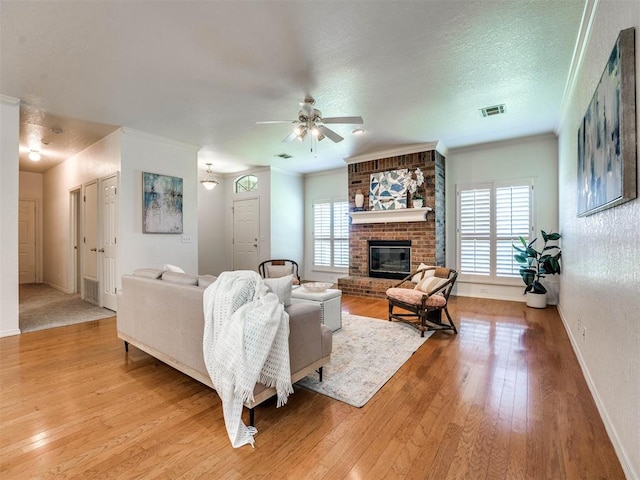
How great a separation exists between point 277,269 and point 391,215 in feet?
7.89

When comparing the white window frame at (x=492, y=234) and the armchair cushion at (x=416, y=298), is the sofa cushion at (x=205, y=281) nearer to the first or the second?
the armchair cushion at (x=416, y=298)

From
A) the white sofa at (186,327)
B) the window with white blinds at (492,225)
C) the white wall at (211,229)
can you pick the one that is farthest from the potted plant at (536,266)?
the white wall at (211,229)

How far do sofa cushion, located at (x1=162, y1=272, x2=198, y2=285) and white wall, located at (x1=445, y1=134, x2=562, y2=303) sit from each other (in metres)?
4.90

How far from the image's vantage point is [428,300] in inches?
141

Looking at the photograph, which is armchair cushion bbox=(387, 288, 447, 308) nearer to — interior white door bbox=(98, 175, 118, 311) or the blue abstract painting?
the blue abstract painting

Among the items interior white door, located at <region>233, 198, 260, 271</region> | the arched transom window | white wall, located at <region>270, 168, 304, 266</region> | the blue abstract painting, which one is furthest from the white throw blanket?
the arched transom window

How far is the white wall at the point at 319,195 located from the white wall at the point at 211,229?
7.11 ft

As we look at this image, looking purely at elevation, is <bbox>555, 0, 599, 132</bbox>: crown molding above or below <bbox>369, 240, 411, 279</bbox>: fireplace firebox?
above

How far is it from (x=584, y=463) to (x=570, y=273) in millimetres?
2599

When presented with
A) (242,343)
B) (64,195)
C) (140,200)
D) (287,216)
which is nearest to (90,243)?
(140,200)

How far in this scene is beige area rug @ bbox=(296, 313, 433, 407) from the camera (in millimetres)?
2320

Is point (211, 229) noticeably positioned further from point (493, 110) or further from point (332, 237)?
Result: point (493, 110)

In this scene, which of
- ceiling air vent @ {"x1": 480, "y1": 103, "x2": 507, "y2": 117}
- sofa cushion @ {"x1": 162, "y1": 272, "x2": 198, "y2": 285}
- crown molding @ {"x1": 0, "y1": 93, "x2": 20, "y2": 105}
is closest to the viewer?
sofa cushion @ {"x1": 162, "y1": 272, "x2": 198, "y2": 285}

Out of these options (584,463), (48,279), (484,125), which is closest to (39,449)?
(584,463)
